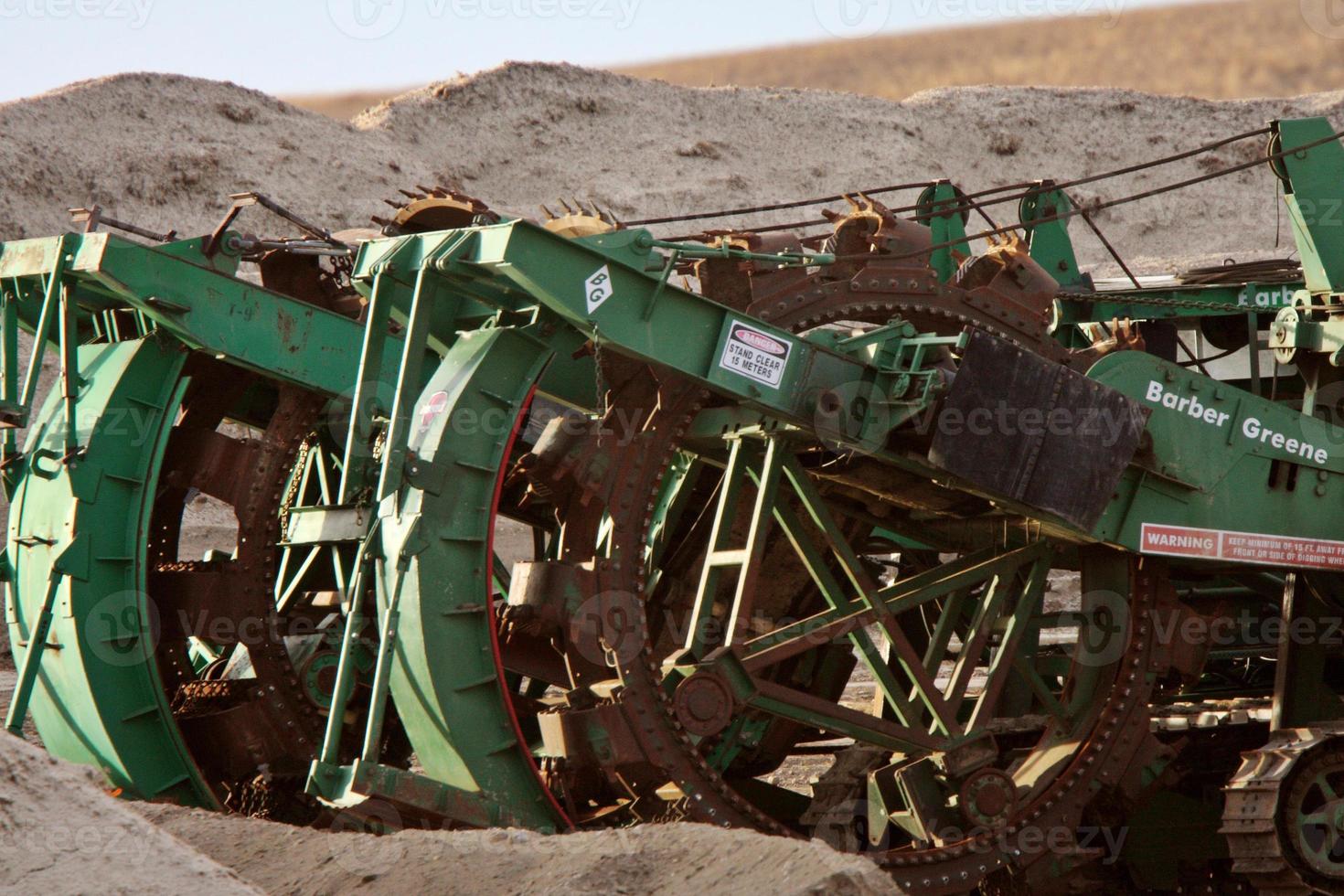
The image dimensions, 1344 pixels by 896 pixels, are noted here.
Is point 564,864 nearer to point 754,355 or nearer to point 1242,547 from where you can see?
point 754,355

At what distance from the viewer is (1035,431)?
8930mm

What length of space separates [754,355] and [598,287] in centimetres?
93

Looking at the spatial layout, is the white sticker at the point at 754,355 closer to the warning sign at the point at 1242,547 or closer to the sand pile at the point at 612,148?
the warning sign at the point at 1242,547

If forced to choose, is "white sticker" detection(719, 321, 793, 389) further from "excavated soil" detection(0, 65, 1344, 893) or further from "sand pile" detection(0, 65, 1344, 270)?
"sand pile" detection(0, 65, 1344, 270)

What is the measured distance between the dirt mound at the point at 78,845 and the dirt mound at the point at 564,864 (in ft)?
3.27

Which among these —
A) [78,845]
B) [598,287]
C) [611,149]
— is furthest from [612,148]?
Result: [78,845]

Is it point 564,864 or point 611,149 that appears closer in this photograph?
point 564,864

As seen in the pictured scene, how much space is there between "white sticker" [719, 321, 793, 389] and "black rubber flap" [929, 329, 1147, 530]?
2.79 ft

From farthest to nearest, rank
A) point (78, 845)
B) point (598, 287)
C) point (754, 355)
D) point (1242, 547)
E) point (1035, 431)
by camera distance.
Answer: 1. point (1242, 547)
2. point (1035, 431)
3. point (754, 355)
4. point (598, 287)
5. point (78, 845)

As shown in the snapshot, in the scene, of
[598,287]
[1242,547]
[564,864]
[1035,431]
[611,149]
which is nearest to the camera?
→ [564,864]

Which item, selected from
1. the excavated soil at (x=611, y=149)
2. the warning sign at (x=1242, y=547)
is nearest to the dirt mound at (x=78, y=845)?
the warning sign at (x=1242, y=547)

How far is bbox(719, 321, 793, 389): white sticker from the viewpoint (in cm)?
867

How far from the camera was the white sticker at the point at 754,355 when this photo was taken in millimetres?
8672

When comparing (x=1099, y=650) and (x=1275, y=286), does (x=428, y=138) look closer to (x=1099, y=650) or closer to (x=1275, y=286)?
(x=1275, y=286)
